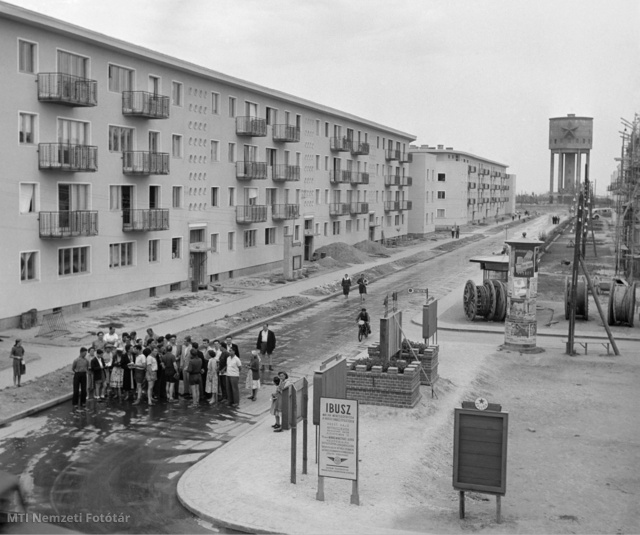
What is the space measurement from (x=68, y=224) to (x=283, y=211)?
23.9 metres

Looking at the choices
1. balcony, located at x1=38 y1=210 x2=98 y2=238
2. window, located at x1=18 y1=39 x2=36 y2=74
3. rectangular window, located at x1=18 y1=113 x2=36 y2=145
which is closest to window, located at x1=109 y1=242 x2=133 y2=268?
balcony, located at x1=38 y1=210 x2=98 y2=238

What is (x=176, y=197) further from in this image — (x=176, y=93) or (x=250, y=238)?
(x=250, y=238)

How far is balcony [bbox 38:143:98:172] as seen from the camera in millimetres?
32156

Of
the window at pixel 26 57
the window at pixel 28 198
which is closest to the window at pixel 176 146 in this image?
the window at pixel 26 57

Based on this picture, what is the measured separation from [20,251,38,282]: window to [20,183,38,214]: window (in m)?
1.63

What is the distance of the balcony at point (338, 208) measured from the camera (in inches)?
2613

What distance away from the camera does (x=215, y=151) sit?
155 ft

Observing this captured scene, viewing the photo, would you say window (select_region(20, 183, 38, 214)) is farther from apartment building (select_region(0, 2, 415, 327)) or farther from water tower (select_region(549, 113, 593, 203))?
water tower (select_region(549, 113, 593, 203))

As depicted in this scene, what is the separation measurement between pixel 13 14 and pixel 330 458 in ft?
74.8

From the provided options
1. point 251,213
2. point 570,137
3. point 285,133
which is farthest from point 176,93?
point 570,137

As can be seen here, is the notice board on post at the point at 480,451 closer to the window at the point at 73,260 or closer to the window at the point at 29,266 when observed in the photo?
the window at the point at 29,266

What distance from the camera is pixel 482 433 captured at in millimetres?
13531

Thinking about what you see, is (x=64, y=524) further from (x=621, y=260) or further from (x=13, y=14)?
(x=621, y=260)

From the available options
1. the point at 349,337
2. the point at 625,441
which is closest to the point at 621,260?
the point at 349,337
